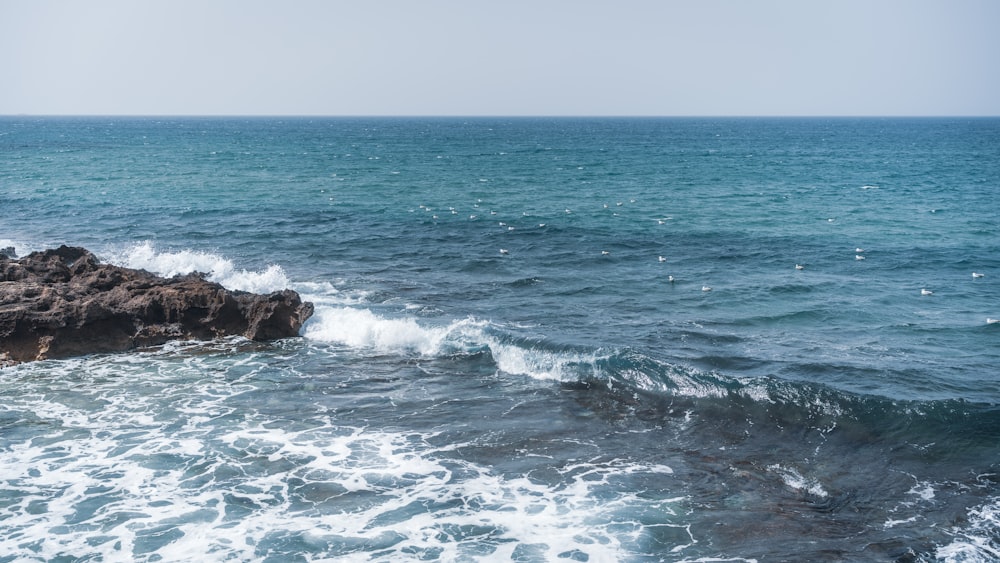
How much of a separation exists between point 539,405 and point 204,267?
1935cm

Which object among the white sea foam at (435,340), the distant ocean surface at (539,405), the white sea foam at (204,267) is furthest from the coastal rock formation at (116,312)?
the white sea foam at (204,267)

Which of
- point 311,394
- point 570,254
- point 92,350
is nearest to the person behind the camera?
point 311,394

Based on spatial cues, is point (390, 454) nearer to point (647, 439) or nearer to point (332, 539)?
point (332, 539)

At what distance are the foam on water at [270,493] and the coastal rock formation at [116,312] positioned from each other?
310 centimetres

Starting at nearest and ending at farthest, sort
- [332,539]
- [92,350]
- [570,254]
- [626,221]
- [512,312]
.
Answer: [332,539] → [92,350] → [512,312] → [570,254] → [626,221]

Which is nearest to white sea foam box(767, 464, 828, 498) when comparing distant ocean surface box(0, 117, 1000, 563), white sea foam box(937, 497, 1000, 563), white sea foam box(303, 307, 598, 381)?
distant ocean surface box(0, 117, 1000, 563)

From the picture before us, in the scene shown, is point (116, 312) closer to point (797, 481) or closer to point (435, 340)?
point (435, 340)

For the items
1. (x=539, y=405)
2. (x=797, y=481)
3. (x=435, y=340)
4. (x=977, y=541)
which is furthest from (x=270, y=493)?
(x=977, y=541)

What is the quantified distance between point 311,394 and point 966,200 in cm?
5114

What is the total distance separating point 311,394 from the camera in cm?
1956

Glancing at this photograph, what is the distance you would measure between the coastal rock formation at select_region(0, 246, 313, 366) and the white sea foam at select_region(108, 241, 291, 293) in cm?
391

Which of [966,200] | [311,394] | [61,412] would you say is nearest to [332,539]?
[311,394]

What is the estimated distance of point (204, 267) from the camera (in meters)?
32.0

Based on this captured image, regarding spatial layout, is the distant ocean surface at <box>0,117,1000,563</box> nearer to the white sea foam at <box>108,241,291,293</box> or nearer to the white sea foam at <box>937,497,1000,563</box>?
the white sea foam at <box>937,497,1000,563</box>
